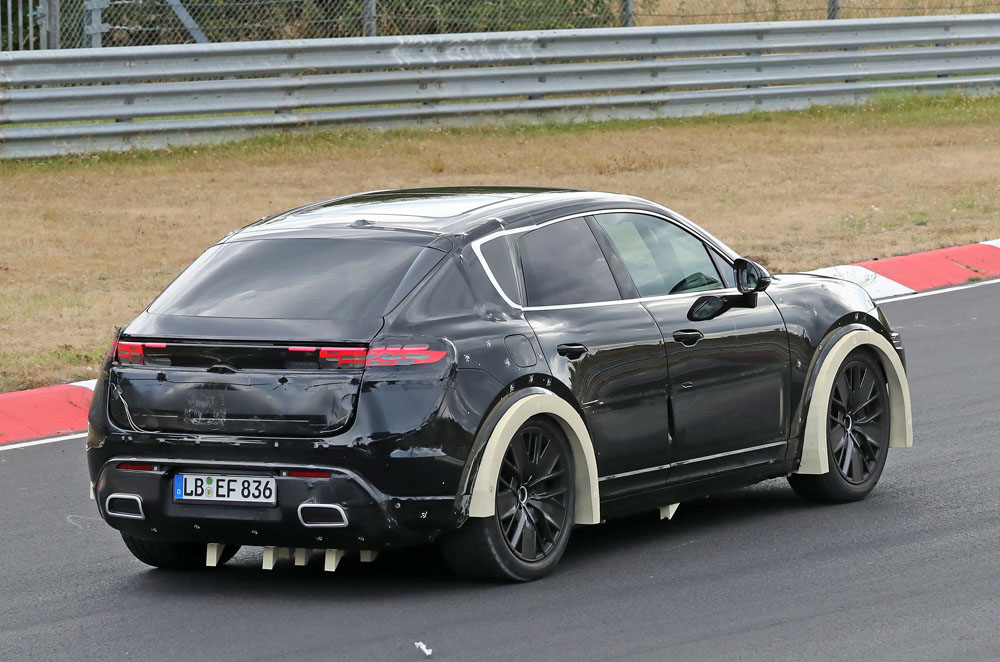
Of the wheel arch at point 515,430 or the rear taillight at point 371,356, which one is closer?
the rear taillight at point 371,356

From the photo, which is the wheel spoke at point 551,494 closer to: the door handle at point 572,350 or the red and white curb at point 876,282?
the door handle at point 572,350

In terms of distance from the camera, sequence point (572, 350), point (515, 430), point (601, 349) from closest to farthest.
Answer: point (515, 430) → point (572, 350) → point (601, 349)

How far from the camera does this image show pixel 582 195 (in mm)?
7484

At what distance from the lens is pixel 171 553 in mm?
6918

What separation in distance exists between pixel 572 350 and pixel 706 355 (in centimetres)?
80

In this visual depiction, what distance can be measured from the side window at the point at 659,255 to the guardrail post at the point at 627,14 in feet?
51.9

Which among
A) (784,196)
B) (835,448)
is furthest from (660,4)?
(835,448)

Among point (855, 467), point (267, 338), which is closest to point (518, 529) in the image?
point (267, 338)

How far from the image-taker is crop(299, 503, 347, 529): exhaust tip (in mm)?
6094

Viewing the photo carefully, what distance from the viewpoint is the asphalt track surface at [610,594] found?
581 cm

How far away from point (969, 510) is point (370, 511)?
10.1 ft

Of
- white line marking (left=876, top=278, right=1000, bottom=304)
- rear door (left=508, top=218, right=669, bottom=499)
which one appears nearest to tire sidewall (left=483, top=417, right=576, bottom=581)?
rear door (left=508, top=218, right=669, bottom=499)

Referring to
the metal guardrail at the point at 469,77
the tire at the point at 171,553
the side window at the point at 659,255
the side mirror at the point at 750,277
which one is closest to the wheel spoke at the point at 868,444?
the side mirror at the point at 750,277

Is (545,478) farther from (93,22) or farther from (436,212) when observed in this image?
(93,22)
